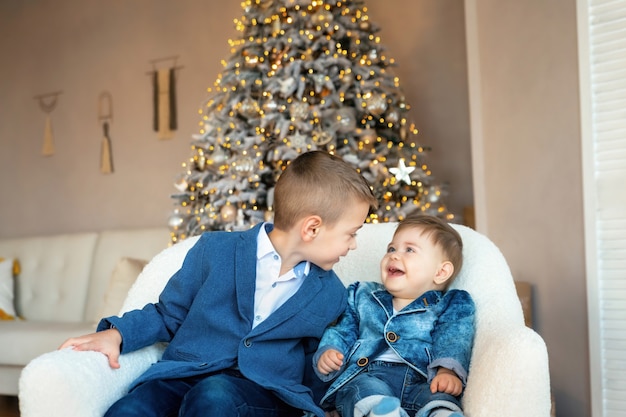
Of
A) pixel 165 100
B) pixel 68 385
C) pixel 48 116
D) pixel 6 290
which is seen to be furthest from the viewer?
pixel 48 116

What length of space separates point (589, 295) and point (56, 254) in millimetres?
3486

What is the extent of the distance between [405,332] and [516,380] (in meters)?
0.46

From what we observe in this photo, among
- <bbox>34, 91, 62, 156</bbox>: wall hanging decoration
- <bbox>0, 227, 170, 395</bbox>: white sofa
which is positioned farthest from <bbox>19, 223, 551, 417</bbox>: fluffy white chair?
<bbox>34, 91, 62, 156</bbox>: wall hanging decoration

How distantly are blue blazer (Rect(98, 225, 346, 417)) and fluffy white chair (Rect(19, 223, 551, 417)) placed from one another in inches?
3.6

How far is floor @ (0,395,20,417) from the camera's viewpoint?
3.94 m

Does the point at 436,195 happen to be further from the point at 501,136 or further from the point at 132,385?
the point at 132,385

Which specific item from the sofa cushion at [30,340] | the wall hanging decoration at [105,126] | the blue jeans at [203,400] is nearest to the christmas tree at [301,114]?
the sofa cushion at [30,340]

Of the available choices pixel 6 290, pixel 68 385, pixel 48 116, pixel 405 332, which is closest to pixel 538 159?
pixel 405 332

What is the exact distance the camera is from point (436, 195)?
3.68 metres

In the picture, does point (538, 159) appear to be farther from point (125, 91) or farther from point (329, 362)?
point (125, 91)

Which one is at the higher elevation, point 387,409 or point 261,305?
point 261,305

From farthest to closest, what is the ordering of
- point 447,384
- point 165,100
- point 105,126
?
point 105,126
point 165,100
point 447,384

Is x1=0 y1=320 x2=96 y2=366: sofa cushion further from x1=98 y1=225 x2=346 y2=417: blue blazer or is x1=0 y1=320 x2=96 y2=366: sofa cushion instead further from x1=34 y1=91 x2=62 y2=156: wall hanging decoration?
x1=34 y1=91 x2=62 y2=156: wall hanging decoration

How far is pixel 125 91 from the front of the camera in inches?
221
